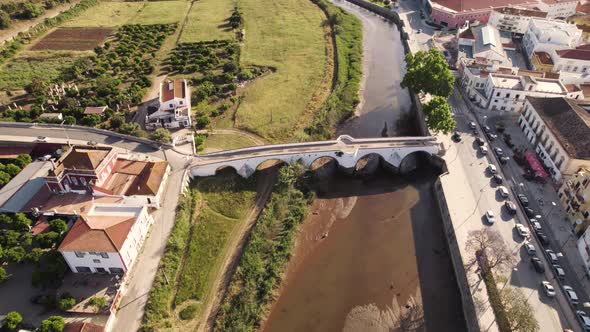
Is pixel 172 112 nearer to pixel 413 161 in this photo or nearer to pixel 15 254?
pixel 15 254

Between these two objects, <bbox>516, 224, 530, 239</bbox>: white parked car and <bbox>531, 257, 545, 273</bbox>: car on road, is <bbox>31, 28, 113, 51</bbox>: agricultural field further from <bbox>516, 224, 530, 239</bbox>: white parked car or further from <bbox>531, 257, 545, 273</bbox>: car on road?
<bbox>531, 257, 545, 273</bbox>: car on road

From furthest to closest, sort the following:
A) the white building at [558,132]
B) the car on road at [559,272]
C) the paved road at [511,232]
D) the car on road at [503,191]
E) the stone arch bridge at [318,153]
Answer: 1. the stone arch bridge at [318,153]
2. the white building at [558,132]
3. the car on road at [503,191]
4. the car on road at [559,272]
5. the paved road at [511,232]

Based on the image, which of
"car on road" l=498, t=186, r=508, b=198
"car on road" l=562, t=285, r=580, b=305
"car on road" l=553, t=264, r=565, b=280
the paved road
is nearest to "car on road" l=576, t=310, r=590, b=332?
the paved road

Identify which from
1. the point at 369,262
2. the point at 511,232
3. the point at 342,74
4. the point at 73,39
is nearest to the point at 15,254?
A: the point at 369,262

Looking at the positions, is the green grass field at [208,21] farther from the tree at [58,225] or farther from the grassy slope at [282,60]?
the tree at [58,225]

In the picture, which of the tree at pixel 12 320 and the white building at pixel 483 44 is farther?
the white building at pixel 483 44

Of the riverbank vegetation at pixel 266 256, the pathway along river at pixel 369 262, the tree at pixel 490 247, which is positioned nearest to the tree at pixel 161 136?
the riverbank vegetation at pixel 266 256

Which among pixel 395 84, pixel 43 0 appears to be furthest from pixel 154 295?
pixel 43 0
